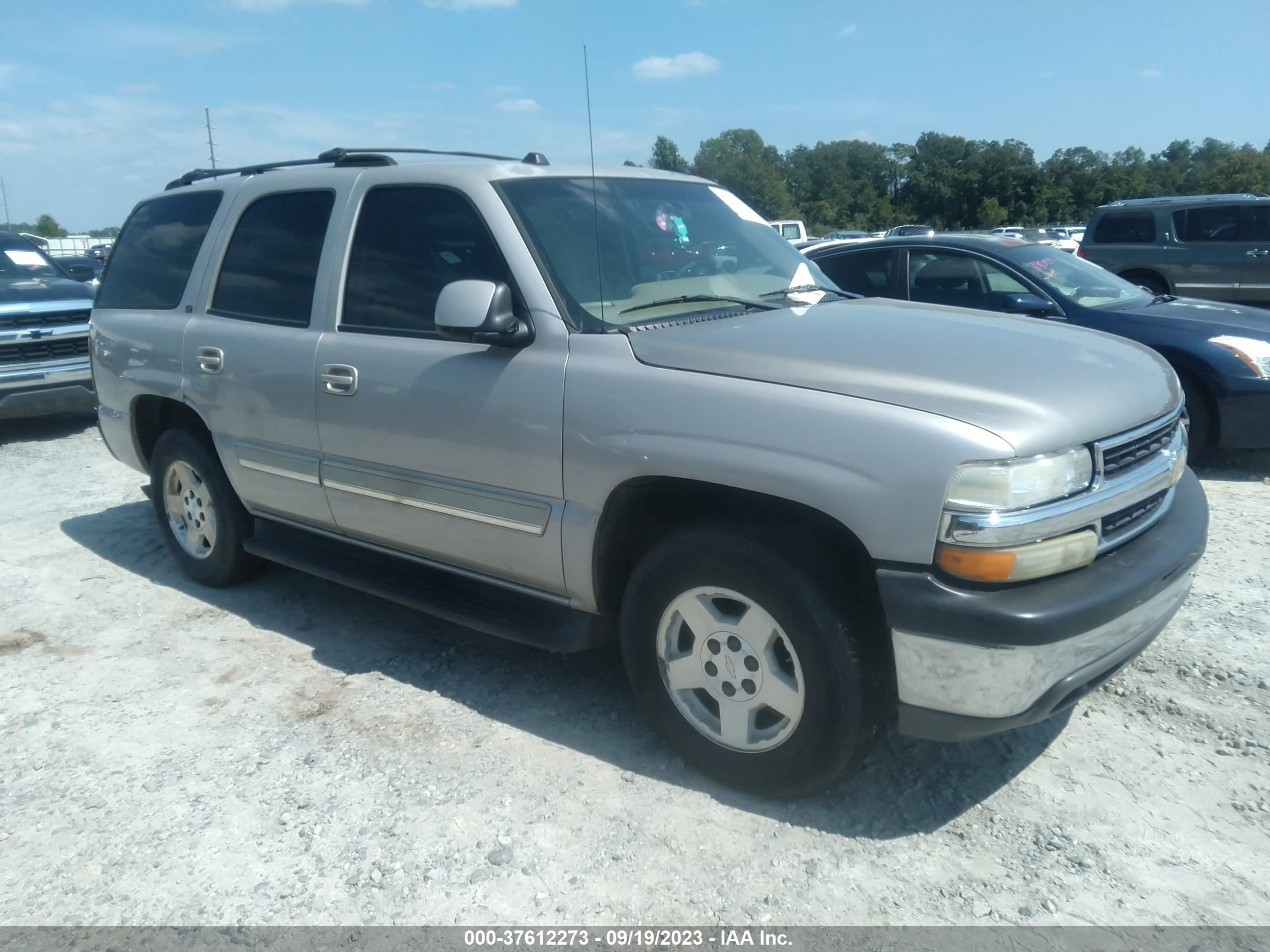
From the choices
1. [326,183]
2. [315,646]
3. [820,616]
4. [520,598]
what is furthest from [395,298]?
[820,616]

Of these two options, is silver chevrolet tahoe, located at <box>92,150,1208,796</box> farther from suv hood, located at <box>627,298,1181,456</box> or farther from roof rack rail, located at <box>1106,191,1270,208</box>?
roof rack rail, located at <box>1106,191,1270,208</box>

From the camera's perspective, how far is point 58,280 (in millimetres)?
9641

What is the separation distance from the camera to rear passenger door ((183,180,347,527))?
4.04 m

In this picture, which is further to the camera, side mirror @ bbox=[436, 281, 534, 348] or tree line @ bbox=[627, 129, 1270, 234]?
tree line @ bbox=[627, 129, 1270, 234]

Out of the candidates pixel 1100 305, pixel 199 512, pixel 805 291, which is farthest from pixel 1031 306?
pixel 199 512

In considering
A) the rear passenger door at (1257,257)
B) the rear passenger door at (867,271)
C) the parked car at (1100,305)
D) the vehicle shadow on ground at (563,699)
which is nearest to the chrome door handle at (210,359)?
the vehicle shadow on ground at (563,699)

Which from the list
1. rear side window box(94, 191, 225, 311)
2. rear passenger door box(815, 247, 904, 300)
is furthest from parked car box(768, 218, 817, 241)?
rear side window box(94, 191, 225, 311)

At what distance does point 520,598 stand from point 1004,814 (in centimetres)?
175

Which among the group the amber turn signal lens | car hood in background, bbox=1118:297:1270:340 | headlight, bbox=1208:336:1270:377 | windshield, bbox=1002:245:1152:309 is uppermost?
windshield, bbox=1002:245:1152:309

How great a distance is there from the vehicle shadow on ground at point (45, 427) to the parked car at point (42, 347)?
0.91 ft

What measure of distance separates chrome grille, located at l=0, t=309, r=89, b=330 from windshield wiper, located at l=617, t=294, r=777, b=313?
758 cm

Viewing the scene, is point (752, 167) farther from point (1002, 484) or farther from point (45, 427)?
point (1002, 484)

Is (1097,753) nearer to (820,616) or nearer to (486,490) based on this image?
(820,616)

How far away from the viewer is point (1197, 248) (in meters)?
12.3
